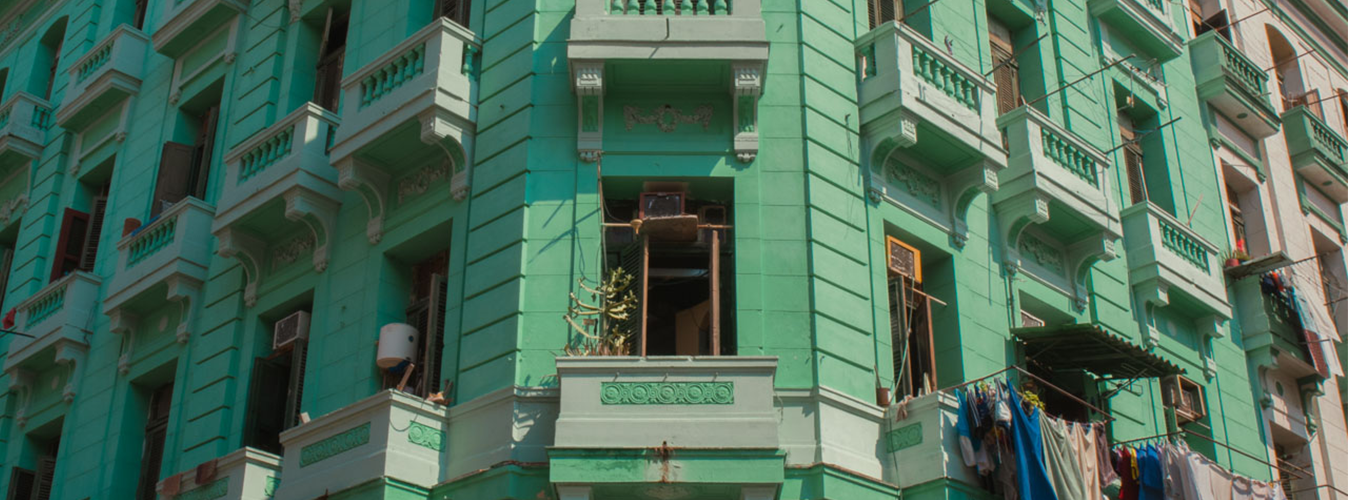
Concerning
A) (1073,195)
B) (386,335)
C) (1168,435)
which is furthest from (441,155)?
(1168,435)

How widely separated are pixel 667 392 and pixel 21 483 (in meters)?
11.6

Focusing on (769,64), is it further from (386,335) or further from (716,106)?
(386,335)

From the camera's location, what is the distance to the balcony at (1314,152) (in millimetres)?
24609

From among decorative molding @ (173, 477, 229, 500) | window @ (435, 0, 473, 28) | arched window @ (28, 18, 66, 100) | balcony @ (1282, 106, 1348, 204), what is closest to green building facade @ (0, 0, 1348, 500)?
decorative molding @ (173, 477, 229, 500)

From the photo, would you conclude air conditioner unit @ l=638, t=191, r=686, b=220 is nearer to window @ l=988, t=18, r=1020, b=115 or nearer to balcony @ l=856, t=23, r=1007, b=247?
balcony @ l=856, t=23, r=1007, b=247

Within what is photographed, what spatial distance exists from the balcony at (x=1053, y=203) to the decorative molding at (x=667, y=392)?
511cm

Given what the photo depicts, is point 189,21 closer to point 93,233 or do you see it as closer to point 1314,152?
point 93,233

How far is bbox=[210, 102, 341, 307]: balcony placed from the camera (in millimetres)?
17125

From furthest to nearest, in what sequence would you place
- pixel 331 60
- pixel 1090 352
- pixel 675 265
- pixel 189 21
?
1. pixel 189 21
2. pixel 331 60
3. pixel 1090 352
4. pixel 675 265

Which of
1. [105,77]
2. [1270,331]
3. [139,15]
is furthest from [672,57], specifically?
[139,15]

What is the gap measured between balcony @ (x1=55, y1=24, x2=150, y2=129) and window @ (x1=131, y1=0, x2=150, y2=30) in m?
1.22

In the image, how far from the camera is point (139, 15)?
81.3ft

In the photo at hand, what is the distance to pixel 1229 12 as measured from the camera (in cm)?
2475

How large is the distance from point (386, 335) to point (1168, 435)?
911cm
